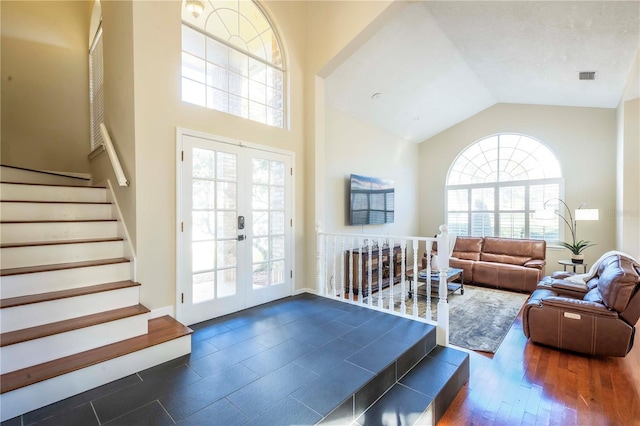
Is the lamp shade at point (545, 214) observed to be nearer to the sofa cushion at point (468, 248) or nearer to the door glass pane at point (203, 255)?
the sofa cushion at point (468, 248)

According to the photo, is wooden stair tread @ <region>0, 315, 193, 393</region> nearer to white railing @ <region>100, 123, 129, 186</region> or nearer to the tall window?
white railing @ <region>100, 123, 129, 186</region>

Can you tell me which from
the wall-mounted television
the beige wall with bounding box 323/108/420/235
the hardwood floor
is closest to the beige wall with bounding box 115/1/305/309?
the beige wall with bounding box 323/108/420/235

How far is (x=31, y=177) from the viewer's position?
345 cm

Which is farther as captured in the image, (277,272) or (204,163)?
(277,272)

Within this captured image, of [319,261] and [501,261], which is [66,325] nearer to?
[319,261]

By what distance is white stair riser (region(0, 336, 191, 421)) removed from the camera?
1566mm

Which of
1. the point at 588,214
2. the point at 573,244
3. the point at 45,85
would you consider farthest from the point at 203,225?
the point at 573,244

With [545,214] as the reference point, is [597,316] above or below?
below

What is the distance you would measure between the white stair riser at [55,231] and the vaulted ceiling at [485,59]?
3453 mm

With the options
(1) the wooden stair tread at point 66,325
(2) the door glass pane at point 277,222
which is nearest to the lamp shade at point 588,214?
(2) the door glass pane at point 277,222

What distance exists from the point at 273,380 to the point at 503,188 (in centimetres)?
678

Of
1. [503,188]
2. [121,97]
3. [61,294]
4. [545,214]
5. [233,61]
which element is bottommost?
[61,294]

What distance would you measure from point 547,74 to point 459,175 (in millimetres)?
3020

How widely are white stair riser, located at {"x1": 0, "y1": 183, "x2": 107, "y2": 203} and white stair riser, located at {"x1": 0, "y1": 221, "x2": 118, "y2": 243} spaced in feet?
1.73
